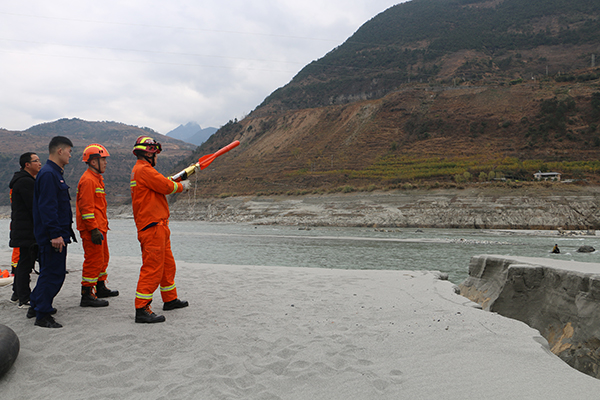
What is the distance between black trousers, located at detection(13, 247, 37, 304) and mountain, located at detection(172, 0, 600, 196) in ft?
125

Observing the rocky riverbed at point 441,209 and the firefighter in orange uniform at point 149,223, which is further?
the rocky riverbed at point 441,209

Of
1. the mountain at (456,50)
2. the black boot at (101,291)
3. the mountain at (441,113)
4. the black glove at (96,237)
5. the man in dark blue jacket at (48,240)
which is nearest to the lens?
the man in dark blue jacket at (48,240)

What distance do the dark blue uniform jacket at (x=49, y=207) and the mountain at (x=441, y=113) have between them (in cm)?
3801

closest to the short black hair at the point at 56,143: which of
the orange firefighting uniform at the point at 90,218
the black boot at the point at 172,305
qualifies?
the orange firefighting uniform at the point at 90,218

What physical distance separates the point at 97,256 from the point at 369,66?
357 feet

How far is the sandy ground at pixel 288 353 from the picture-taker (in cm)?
281

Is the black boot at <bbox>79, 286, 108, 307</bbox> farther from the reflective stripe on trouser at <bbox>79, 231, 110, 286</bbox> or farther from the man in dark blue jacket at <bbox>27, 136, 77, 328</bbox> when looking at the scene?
the man in dark blue jacket at <bbox>27, 136, 77, 328</bbox>

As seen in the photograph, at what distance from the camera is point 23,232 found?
16.0ft

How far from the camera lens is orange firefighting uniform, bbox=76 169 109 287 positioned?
15.6ft

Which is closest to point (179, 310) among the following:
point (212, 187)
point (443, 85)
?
point (212, 187)

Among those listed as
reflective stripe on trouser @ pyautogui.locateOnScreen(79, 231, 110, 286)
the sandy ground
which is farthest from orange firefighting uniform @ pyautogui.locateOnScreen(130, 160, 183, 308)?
reflective stripe on trouser @ pyautogui.locateOnScreen(79, 231, 110, 286)

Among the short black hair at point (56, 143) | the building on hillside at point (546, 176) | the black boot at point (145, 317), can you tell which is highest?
the short black hair at point (56, 143)

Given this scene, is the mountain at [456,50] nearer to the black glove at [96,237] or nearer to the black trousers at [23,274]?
the black glove at [96,237]

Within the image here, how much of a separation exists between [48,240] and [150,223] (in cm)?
111
